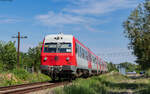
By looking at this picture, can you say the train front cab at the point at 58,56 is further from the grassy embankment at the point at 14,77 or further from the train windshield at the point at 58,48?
the grassy embankment at the point at 14,77

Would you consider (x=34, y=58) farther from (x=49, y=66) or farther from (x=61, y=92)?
(x=61, y=92)

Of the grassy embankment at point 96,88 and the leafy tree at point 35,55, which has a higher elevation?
the leafy tree at point 35,55

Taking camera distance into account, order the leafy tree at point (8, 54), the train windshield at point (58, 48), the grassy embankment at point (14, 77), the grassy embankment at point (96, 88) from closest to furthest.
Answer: the grassy embankment at point (96, 88) → the grassy embankment at point (14, 77) → the train windshield at point (58, 48) → the leafy tree at point (8, 54)

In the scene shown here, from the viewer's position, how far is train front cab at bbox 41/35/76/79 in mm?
16719

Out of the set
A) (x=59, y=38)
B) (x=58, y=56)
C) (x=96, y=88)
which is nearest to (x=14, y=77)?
(x=58, y=56)

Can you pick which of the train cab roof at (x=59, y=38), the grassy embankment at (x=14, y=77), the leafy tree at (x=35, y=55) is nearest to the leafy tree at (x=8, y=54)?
the leafy tree at (x=35, y=55)

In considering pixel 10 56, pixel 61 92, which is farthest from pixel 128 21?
pixel 10 56

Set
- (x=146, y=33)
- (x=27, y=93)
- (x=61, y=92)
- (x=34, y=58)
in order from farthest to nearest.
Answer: (x=34, y=58) → (x=146, y=33) → (x=27, y=93) → (x=61, y=92)

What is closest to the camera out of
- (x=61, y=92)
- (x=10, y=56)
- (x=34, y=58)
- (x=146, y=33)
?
(x=61, y=92)

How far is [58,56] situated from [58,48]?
0.69 metres

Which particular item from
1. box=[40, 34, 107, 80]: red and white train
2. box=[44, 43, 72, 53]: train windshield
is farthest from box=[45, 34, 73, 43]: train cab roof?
box=[44, 43, 72, 53]: train windshield

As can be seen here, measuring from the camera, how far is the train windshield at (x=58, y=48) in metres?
17.2

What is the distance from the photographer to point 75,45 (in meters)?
17.7

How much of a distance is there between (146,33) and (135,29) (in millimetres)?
955
